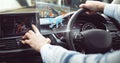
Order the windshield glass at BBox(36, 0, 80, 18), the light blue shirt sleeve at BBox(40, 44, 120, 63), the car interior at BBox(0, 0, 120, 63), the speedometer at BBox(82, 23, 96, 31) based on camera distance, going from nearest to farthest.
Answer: the light blue shirt sleeve at BBox(40, 44, 120, 63) < the car interior at BBox(0, 0, 120, 63) < the speedometer at BBox(82, 23, 96, 31) < the windshield glass at BBox(36, 0, 80, 18)

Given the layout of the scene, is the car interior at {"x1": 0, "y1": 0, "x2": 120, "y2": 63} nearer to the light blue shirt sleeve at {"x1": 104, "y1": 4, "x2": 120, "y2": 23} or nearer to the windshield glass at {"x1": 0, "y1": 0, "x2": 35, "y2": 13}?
the windshield glass at {"x1": 0, "y1": 0, "x2": 35, "y2": 13}

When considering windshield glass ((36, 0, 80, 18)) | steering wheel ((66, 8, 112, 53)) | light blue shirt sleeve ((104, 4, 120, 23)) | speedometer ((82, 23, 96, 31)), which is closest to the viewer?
steering wheel ((66, 8, 112, 53))

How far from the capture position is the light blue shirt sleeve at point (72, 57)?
1.07 m

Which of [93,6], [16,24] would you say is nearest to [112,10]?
[93,6]

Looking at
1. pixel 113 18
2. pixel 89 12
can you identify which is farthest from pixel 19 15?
pixel 113 18

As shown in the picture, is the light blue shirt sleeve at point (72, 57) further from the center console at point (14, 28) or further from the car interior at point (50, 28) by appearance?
the center console at point (14, 28)

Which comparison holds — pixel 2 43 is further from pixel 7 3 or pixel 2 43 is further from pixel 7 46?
pixel 7 3

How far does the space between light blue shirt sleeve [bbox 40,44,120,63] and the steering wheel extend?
0.29m

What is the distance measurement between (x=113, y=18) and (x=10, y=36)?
0.71 metres

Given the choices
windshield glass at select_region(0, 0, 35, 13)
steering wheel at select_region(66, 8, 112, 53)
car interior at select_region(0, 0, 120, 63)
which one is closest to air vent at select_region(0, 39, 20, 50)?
car interior at select_region(0, 0, 120, 63)

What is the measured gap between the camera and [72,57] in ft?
3.95

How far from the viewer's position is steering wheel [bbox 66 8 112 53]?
5.44 ft

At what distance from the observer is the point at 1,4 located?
6.79 ft

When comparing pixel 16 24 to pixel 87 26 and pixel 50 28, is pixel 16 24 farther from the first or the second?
pixel 87 26
